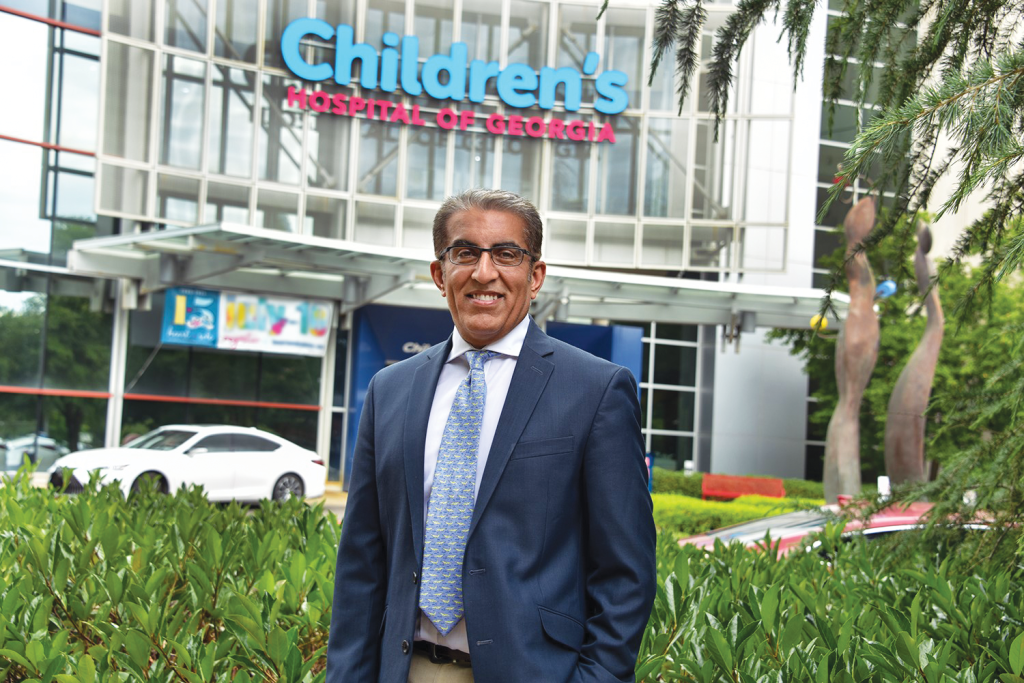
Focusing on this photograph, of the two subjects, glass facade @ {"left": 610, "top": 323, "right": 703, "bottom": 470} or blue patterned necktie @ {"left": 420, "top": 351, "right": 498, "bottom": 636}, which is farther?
glass facade @ {"left": 610, "top": 323, "right": 703, "bottom": 470}

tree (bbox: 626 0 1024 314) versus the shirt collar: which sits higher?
tree (bbox: 626 0 1024 314)

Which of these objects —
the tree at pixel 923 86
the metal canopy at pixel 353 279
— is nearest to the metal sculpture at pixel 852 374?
the metal canopy at pixel 353 279

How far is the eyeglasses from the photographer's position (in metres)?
2.35

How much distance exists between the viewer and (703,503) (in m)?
16.8

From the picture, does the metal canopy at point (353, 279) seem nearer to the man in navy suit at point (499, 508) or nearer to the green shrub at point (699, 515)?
the green shrub at point (699, 515)

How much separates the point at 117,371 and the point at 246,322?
2949mm

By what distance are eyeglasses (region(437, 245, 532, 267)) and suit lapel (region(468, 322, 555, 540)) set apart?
20 cm

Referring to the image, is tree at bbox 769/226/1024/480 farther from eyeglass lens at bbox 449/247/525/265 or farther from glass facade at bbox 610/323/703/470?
eyeglass lens at bbox 449/247/525/265

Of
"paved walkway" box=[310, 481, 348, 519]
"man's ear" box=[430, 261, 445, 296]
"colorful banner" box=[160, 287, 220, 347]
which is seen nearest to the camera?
"man's ear" box=[430, 261, 445, 296]

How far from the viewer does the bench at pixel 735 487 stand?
2211 centimetres

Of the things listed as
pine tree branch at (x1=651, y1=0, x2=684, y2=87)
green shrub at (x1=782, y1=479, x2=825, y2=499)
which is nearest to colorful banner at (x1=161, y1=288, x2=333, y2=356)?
green shrub at (x1=782, y1=479, x2=825, y2=499)

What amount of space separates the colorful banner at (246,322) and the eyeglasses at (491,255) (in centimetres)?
1932

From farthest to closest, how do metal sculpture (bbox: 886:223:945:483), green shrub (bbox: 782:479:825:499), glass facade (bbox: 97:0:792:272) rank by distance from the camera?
green shrub (bbox: 782:479:825:499) < glass facade (bbox: 97:0:792:272) < metal sculpture (bbox: 886:223:945:483)

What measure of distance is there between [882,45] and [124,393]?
19.8 m
